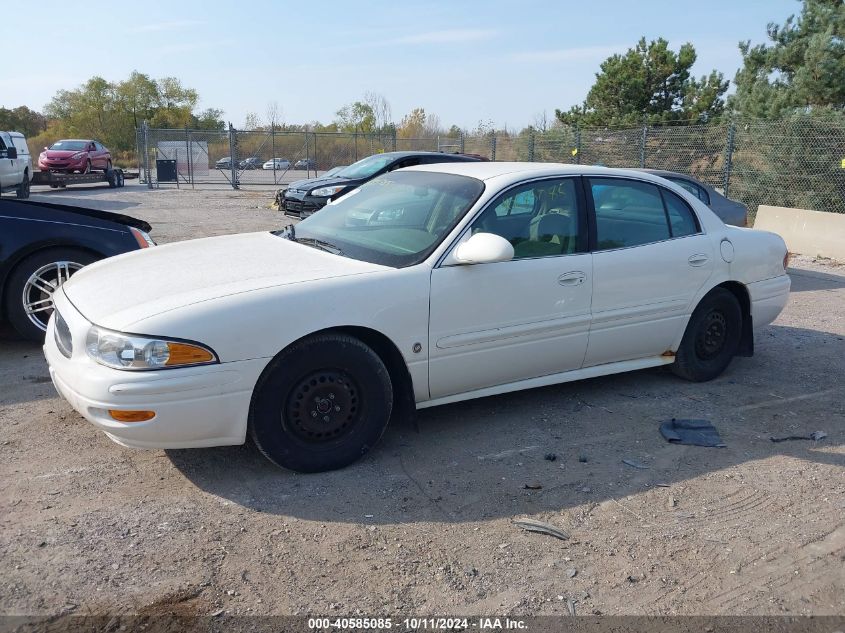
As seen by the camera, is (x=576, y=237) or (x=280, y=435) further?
(x=576, y=237)

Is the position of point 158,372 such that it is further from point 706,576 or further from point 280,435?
point 706,576

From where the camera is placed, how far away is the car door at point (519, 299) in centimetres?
416

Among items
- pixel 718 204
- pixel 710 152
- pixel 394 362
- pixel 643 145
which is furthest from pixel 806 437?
pixel 710 152

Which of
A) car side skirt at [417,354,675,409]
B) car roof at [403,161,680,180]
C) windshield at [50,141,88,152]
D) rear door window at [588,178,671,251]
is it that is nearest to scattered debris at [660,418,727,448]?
car side skirt at [417,354,675,409]

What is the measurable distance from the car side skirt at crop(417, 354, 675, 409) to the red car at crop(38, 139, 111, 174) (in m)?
25.6

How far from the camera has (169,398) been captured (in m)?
3.42

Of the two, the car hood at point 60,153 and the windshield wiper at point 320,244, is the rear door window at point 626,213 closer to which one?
the windshield wiper at point 320,244

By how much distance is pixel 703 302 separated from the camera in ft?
17.5

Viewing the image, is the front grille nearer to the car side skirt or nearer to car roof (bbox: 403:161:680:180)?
the car side skirt

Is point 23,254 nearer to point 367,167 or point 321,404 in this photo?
point 321,404

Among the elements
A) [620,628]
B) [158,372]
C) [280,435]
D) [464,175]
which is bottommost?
[620,628]

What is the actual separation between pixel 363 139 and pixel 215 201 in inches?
627

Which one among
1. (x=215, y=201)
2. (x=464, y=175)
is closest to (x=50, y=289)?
(x=464, y=175)

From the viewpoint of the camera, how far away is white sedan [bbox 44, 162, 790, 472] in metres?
3.51
